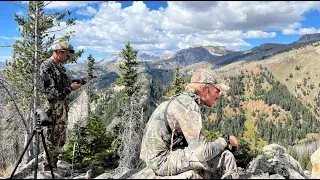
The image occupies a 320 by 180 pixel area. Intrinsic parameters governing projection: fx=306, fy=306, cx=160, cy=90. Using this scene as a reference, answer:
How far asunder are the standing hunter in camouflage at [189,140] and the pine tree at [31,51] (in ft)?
35.5

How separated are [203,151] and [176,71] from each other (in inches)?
1201

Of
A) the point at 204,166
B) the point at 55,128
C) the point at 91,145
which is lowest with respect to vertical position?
the point at 91,145

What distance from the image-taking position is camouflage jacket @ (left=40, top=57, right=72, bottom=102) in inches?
290

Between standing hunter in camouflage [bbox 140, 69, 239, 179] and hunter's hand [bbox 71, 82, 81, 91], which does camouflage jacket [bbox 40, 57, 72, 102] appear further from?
standing hunter in camouflage [bbox 140, 69, 239, 179]

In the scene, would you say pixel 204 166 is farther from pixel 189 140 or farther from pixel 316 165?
pixel 316 165

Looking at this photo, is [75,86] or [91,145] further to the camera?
[91,145]

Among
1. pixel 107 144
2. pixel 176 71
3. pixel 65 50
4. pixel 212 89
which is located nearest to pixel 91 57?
pixel 176 71

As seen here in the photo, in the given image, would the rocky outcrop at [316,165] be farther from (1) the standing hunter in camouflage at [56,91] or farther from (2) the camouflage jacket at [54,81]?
(2) the camouflage jacket at [54,81]

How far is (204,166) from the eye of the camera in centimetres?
491

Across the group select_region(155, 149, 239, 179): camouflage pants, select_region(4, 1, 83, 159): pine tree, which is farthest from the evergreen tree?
select_region(155, 149, 239, 179): camouflage pants

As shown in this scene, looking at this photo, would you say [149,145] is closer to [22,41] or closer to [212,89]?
[212,89]

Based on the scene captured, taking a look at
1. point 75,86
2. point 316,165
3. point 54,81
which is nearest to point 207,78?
point 75,86

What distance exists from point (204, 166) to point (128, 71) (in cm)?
2939

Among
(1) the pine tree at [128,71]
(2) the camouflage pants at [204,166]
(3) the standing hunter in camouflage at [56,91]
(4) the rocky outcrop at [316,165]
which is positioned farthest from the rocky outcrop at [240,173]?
(1) the pine tree at [128,71]
